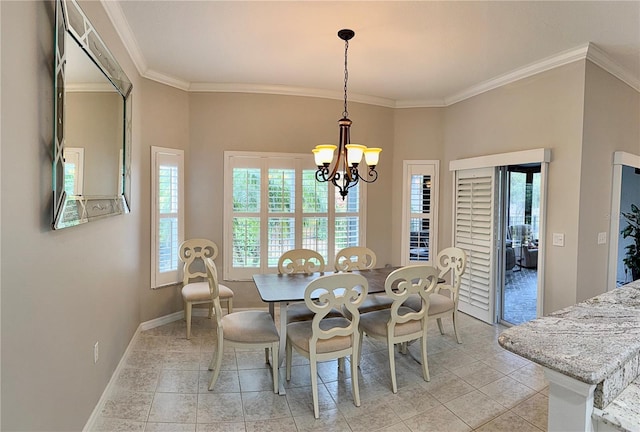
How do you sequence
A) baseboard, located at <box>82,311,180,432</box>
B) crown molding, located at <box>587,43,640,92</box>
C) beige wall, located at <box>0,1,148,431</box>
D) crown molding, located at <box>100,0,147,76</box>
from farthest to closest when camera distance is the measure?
crown molding, located at <box>587,43,640,92</box>, crown molding, located at <box>100,0,147,76</box>, baseboard, located at <box>82,311,180,432</box>, beige wall, located at <box>0,1,148,431</box>

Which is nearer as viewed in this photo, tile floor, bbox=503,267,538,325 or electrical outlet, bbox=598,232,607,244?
electrical outlet, bbox=598,232,607,244

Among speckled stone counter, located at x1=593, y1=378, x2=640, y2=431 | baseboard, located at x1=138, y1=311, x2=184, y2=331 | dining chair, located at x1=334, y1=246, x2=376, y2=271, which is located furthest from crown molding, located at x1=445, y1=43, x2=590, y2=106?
baseboard, located at x1=138, y1=311, x2=184, y2=331

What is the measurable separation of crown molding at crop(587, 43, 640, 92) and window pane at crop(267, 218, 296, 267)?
3.39 meters

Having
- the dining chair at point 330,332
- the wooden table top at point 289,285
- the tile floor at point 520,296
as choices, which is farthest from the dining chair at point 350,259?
the tile floor at point 520,296

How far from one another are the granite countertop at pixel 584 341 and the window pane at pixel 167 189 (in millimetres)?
3645

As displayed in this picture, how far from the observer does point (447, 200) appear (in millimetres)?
4715

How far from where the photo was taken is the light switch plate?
10.9 feet

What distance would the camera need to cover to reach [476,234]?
421 cm

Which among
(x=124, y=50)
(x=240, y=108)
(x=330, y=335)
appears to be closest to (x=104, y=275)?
(x=330, y=335)

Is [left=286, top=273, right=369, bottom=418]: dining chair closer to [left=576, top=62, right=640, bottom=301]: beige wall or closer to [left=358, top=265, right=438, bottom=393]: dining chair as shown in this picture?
[left=358, top=265, right=438, bottom=393]: dining chair

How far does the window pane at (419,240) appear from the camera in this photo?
4836 millimetres

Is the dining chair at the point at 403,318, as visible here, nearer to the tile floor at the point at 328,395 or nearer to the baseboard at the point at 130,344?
the tile floor at the point at 328,395

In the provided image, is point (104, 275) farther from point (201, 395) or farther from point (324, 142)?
point (324, 142)

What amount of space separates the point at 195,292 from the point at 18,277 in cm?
234
